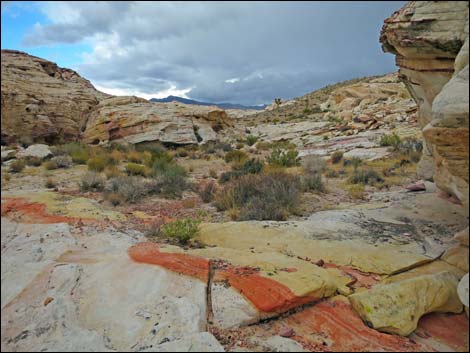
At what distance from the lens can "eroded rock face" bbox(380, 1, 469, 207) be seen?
3.16 metres

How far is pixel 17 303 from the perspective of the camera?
2766 millimetres

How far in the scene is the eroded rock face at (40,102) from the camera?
48.3 ft

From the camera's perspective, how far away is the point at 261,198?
285 inches

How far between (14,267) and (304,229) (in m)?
4.04

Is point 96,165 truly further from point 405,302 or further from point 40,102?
point 405,302

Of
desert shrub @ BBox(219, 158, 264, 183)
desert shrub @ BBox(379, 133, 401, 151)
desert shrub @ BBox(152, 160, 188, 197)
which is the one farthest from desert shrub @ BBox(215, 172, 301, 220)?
desert shrub @ BBox(379, 133, 401, 151)

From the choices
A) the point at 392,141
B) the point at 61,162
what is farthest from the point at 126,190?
the point at 392,141

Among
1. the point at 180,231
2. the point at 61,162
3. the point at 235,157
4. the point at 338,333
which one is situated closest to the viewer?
the point at 338,333

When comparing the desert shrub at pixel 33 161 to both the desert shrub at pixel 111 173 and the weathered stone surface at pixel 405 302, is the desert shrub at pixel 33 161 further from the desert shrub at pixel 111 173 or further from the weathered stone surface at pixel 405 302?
the weathered stone surface at pixel 405 302

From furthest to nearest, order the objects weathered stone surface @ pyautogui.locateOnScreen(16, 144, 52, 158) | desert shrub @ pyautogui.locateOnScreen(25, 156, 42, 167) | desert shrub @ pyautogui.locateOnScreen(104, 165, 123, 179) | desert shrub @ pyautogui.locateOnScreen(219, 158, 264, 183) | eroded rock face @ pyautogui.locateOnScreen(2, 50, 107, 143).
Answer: eroded rock face @ pyautogui.locateOnScreen(2, 50, 107, 143), weathered stone surface @ pyautogui.locateOnScreen(16, 144, 52, 158), desert shrub @ pyautogui.locateOnScreen(25, 156, 42, 167), desert shrub @ pyautogui.locateOnScreen(219, 158, 264, 183), desert shrub @ pyautogui.locateOnScreen(104, 165, 123, 179)

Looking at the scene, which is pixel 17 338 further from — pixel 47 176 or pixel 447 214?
pixel 47 176

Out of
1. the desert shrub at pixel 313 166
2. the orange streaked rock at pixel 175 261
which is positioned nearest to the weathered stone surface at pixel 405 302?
the orange streaked rock at pixel 175 261

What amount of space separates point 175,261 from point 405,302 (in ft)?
8.22

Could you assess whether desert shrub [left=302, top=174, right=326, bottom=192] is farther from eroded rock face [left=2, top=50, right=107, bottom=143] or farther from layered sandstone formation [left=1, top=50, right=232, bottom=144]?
eroded rock face [left=2, top=50, right=107, bottom=143]
